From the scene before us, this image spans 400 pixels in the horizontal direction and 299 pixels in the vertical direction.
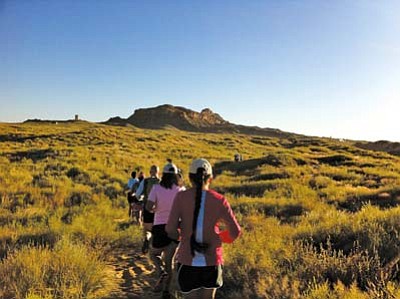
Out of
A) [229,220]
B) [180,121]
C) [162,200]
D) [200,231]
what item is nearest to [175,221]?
[200,231]

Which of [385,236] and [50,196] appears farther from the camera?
[50,196]

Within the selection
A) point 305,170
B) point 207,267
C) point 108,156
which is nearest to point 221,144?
point 108,156

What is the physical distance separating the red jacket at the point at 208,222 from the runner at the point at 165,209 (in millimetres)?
2422

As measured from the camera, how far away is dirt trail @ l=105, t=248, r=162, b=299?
7703mm

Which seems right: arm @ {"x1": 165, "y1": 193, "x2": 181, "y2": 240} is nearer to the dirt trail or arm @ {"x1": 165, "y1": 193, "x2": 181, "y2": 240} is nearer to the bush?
the bush

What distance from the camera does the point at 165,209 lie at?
22.7 feet

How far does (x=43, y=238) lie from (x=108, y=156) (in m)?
25.1

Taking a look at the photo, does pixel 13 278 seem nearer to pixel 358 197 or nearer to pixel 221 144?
pixel 358 197

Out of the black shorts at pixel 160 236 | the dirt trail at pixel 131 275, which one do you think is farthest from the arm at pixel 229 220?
the dirt trail at pixel 131 275

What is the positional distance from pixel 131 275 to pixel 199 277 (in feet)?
16.3

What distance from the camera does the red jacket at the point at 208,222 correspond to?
428 centimetres

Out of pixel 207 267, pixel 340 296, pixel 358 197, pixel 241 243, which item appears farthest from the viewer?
pixel 358 197

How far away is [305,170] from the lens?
28359 millimetres

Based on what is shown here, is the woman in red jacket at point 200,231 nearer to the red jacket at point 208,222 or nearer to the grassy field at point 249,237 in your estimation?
the red jacket at point 208,222
